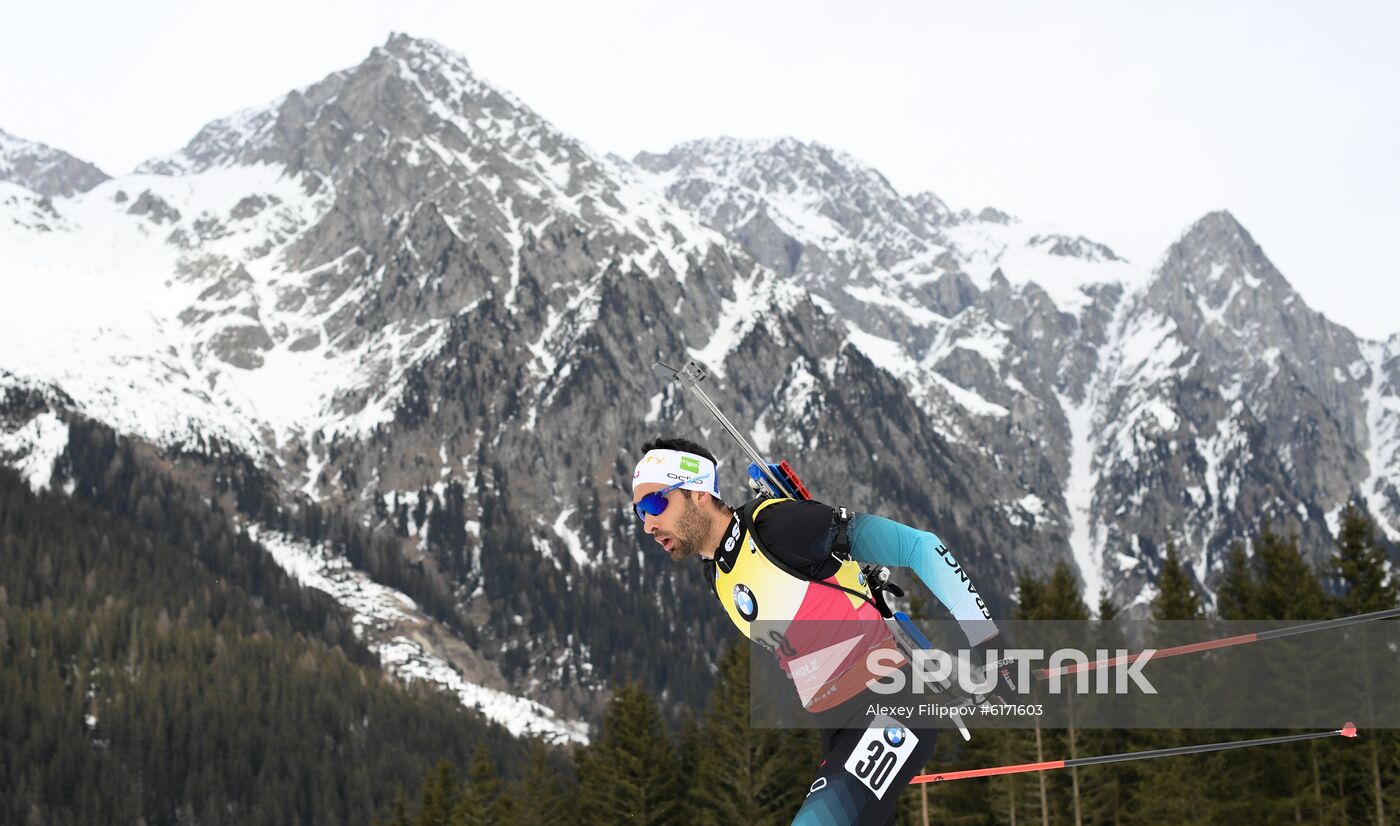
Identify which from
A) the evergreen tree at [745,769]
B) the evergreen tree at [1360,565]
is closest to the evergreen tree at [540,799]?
the evergreen tree at [745,769]

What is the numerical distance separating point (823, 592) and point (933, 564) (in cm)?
73

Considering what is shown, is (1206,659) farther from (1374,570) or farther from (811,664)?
(811,664)

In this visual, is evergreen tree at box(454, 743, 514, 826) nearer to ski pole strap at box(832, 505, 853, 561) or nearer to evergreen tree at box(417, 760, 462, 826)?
evergreen tree at box(417, 760, 462, 826)

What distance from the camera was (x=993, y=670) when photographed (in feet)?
20.8

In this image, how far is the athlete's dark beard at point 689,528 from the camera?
7.02 metres

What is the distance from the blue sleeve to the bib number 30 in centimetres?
83

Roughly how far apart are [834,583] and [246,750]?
15089 cm

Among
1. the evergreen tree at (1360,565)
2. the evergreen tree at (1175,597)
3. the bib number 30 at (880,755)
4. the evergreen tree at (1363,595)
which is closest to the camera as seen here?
the bib number 30 at (880,755)

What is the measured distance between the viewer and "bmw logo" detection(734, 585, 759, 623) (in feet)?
22.6

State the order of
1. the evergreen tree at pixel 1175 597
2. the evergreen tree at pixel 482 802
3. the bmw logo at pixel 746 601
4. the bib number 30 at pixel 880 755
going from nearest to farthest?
the bib number 30 at pixel 880 755 < the bmw logo at pixel 746 601 < the evergreen tree at pixel 1175 597 < the evergreen tree at pixel 482 802

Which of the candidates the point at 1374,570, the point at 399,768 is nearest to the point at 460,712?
the point at 399,768

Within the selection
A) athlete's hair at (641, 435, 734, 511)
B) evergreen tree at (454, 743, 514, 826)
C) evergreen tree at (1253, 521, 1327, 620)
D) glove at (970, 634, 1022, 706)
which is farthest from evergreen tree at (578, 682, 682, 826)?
glove at (970, 634, 1022, 706)

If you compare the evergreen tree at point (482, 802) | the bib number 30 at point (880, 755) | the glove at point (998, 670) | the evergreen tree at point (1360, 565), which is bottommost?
the bib number 30 at point (880, 755)

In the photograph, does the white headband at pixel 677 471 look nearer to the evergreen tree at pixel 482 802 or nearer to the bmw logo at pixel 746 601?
the bmw logo at pixel 746 601
